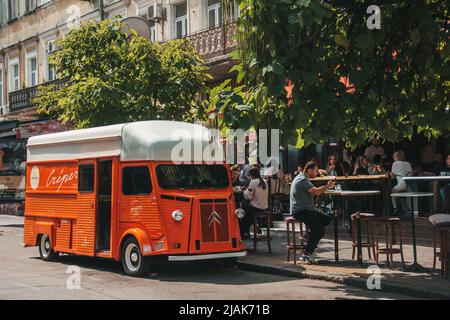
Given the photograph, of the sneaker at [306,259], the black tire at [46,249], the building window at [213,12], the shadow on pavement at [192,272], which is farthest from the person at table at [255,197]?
the building window at [213,12]

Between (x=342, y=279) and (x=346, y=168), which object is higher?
(x=346, y=168)

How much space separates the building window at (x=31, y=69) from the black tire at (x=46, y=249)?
23.5 metres

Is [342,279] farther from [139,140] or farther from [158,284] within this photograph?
[139,140]

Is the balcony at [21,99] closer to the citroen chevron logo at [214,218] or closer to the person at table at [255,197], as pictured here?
the person at table at [255,197]

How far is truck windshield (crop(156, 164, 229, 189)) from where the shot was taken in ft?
40.3

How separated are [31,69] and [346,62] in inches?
1149

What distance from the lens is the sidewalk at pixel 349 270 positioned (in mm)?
10227

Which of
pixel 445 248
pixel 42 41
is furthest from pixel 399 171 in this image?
pixel 42 41

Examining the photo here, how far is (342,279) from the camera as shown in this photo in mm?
11266

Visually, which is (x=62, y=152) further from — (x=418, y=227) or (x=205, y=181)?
(x=418, y=227)

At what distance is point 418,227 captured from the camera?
15.5 m

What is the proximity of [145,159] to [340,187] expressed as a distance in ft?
18.9

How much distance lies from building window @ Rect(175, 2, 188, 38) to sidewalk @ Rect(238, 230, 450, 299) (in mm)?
12968
